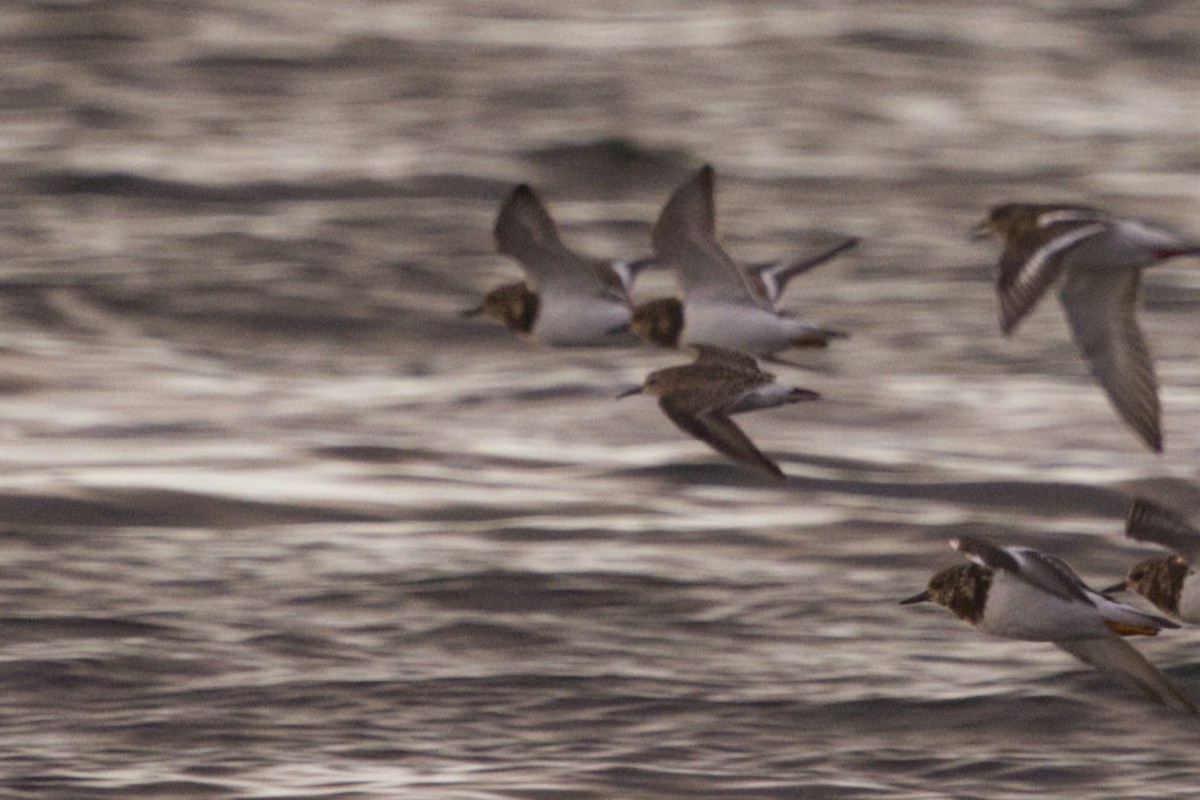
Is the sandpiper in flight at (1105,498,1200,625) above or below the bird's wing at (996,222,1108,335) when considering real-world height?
below

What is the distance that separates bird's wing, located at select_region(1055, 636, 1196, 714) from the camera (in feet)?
31.3

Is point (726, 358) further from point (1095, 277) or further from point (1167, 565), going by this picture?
point (1167, 565)

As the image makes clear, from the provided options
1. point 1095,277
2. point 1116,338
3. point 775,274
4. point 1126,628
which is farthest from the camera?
point 775,274

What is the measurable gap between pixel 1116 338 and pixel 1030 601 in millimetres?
1837

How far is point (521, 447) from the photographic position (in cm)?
1605

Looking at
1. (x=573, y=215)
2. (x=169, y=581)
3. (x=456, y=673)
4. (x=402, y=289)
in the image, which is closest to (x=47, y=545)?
(x=169, y=581)

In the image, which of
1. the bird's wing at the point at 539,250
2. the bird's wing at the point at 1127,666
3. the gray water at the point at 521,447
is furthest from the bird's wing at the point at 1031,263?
the gray water at the point at 521,447

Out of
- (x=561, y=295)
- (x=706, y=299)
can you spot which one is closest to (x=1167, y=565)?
(x=706, y=299)

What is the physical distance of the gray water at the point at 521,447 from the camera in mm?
11148

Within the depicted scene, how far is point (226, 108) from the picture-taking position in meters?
28.0

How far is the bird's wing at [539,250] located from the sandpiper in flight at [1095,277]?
5.05ft

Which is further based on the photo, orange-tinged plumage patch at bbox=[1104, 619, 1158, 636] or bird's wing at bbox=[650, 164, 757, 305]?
bird's wing at bbox=[650, 164, 757, 305]

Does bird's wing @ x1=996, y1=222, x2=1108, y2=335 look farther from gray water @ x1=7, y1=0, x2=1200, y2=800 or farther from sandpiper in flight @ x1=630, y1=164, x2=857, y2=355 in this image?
gray water @ x1=7, y1=0, x2=1200, y2=800

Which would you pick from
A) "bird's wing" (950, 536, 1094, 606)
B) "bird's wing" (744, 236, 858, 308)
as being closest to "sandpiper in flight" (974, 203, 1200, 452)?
"bird's wing" (744, 236, 858, 308)
